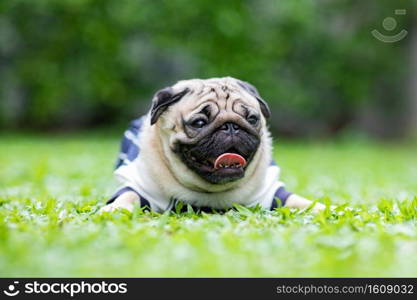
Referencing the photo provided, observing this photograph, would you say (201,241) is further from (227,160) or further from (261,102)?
(261,102)

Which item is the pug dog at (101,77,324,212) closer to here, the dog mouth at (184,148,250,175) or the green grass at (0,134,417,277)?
the dog mouth at (184,148,250,175)

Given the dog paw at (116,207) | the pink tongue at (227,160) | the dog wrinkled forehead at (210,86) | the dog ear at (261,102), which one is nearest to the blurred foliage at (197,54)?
the dog ear at (261,102)

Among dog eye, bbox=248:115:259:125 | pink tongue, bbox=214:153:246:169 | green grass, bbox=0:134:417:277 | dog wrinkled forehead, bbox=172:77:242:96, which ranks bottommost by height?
green grass, bbox=0:134:417:277

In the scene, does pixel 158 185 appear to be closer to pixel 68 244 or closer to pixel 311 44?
pixel 68 244

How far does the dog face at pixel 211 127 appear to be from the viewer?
381 centimetres

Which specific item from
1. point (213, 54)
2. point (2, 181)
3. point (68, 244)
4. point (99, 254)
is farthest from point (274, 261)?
point (213, 54)

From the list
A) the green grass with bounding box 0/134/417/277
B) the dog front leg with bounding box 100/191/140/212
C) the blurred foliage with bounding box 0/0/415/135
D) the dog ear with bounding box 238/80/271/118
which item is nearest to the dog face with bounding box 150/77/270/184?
the dog ear with bounding box 238/80/271/118

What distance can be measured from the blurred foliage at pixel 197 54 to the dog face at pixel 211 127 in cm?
1228

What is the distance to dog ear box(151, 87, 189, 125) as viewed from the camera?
4035mm

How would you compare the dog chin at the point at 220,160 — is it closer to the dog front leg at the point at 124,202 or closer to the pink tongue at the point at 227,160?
the pink tongue at the point at 227,160

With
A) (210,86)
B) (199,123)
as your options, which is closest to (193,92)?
(210,86)

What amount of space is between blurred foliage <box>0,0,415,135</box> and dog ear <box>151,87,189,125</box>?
12260mm

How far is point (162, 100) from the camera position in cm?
404

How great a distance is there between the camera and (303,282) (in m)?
2.56
